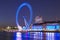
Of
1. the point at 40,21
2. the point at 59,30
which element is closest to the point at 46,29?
the point at 59,30

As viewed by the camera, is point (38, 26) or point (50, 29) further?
point (38, 26)

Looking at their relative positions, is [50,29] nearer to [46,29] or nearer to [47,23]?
[46,29]

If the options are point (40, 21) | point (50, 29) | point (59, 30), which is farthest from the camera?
point (40, 21)

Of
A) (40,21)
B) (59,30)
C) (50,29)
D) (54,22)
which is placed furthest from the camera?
(40,21)

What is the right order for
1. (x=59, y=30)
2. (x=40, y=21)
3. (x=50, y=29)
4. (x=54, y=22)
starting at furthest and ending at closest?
1. (x=40, y=21)
2. (x=54, y=22)
3. (x=50, y=29)
4. (x=59, y=30)

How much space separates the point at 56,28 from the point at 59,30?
6.78 m

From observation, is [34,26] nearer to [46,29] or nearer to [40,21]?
[40,21]

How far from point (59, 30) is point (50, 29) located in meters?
8.96

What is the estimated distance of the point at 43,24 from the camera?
410 feet

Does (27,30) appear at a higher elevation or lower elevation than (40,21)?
lower

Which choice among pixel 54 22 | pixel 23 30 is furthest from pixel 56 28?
pixel 23 30

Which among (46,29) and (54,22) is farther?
(54,22)

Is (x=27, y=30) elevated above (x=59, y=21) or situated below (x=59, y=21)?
below

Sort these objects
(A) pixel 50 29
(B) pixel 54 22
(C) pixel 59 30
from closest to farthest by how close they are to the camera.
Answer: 1. (C) pixel 59 30
2. (A) pixel 50 29
3. (B) pixel 54 22
